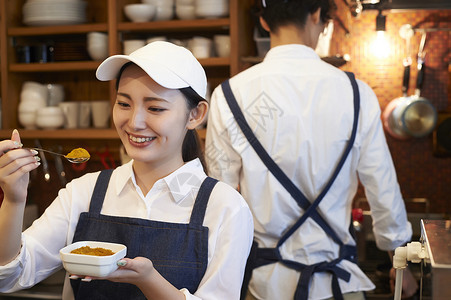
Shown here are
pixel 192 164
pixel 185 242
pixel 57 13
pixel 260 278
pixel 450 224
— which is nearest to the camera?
pixel 450 224

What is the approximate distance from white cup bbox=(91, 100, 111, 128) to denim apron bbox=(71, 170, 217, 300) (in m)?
1.92

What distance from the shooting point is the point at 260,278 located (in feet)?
6.49

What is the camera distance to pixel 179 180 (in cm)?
146

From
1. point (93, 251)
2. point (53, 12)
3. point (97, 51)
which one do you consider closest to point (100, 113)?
point (97, 51)

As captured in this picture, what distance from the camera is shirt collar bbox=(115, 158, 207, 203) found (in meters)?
1.45

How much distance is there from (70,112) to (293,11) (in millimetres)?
1668

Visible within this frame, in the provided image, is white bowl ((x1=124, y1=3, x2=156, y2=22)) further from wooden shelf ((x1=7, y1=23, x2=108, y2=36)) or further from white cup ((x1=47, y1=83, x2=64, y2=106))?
white cup ((x1=47, y1=83, x2=64, y2=106))

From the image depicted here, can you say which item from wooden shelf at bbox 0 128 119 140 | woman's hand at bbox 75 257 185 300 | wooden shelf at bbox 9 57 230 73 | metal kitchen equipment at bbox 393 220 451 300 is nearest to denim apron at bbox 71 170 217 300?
woman's hand at bbox 75 257 185 300

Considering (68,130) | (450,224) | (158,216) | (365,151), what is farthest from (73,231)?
(68,130)

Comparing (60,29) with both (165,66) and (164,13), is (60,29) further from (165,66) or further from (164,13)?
(165,66)

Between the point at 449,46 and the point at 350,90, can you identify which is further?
the point at 449,46

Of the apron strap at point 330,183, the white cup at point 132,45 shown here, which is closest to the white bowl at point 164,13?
the white cup at point 132,45

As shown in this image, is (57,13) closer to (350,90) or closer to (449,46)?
(350,90)

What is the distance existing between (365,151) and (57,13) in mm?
1953
